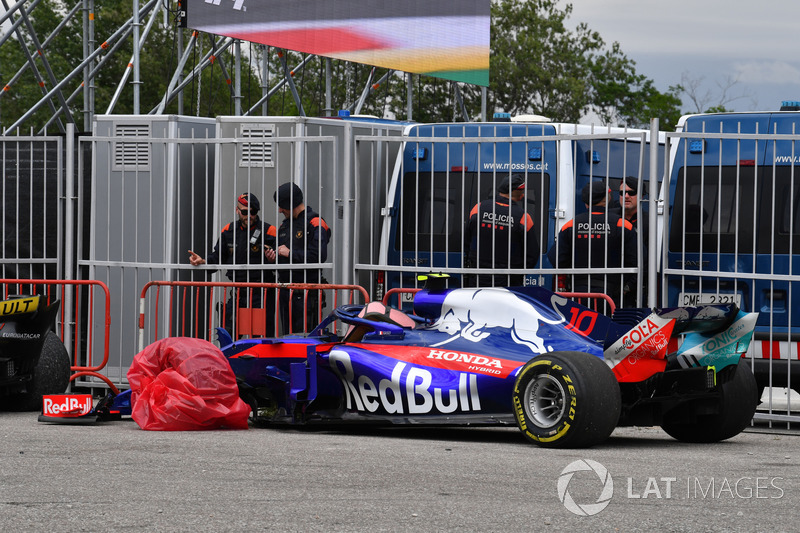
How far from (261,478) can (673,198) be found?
17.5 feet

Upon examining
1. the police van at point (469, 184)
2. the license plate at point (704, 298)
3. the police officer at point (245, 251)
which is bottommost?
the license plate at point (704, 298)

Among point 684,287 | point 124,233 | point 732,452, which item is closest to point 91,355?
point 124,233

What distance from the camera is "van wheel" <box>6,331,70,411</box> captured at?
10.6 m

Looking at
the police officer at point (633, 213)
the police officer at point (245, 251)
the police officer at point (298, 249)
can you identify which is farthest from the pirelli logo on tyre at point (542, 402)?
the police officer at point (245, 251)

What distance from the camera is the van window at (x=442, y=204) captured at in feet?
38.7

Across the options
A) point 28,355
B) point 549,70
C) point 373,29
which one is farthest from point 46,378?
point 549,70

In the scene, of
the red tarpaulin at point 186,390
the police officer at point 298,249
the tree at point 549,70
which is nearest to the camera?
the red tarpaulin at point 186,390

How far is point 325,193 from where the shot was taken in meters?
12.1

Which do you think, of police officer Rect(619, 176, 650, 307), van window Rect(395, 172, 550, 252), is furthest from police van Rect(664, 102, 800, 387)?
van window Rect(395, 172, 550, 252)

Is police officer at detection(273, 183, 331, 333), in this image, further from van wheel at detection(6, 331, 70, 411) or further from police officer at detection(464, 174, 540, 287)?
van wheel at detection(6, 331, 70, 411)

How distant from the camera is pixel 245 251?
11.5 meters

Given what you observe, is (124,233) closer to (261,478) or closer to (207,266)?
(207,266)

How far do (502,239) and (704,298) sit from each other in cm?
173

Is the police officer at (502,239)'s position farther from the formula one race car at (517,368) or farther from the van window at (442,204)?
the formula one race car at (517,368)
